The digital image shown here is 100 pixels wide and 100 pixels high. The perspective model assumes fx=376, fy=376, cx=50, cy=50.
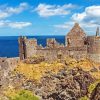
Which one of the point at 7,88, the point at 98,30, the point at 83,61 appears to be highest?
the point at 98,30

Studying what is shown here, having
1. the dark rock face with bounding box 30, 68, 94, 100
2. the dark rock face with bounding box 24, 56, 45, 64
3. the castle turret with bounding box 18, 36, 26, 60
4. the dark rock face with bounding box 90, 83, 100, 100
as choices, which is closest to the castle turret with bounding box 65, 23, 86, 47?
the dark rock face with bounding box 30, 68, 94, 100

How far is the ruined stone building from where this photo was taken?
314ft

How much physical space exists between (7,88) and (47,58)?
13138mm

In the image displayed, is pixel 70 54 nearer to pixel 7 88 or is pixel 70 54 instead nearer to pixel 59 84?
pixel 59 84

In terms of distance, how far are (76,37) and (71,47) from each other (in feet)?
15.9

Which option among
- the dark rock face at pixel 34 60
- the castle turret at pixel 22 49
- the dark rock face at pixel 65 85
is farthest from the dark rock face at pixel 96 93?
the castle turret at pixel 22 49

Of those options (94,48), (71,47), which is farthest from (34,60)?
(94,48)

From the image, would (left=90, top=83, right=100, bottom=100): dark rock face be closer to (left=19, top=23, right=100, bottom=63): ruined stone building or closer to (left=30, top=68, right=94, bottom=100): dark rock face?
(left=30, top=68, right=94, bottom=100): dark rock face

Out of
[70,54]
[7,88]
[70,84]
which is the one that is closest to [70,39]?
[70,54]

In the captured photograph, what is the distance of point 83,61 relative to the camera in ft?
319

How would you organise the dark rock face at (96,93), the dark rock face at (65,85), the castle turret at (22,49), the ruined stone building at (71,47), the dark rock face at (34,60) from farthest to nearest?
the castle turret at (22,49) < the dark rock face at (34,60) < the dark rock face at (65,85) < the ruined stone building at (71,47) < the dark rock face at (96,93)

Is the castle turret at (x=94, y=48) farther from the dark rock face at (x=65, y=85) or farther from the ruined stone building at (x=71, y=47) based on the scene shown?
the dark rock face at (x=65, y=85)

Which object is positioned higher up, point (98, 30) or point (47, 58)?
point (98, 30)

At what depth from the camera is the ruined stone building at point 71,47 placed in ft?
314
